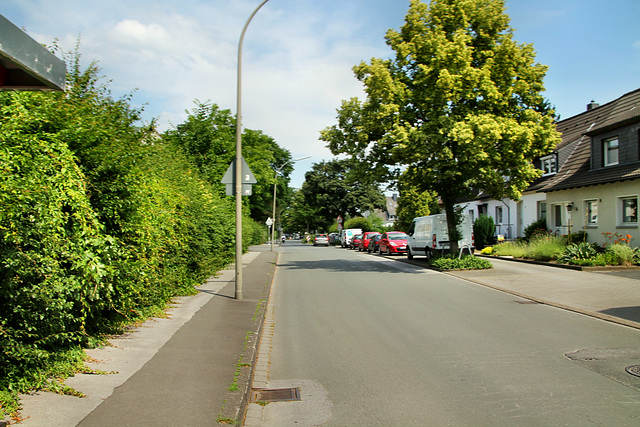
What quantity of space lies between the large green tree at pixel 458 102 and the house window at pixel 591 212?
7.46 meters

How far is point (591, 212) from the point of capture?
24.3 meters

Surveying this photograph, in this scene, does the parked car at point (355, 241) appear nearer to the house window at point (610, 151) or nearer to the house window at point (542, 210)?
the house window at point (542, 210)

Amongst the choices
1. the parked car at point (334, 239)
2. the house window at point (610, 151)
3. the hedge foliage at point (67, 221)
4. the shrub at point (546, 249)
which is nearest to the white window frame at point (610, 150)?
the house window at point (610, 151)

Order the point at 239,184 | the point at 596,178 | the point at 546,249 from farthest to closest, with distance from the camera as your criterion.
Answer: the point at 596,178 < the point at 546,249 < the point at 239,184

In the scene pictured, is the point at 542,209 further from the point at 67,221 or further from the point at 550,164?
the point at 67,221

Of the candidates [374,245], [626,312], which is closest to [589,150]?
[374,245]

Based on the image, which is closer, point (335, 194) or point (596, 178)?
point (596, 178)

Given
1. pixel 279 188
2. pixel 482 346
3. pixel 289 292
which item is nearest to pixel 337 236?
pixel 279 188

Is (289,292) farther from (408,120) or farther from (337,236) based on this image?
(337,236)

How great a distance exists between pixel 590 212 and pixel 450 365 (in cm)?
2192

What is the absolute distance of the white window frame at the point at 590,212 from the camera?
78.6ft

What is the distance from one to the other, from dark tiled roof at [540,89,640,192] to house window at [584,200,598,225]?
128cm

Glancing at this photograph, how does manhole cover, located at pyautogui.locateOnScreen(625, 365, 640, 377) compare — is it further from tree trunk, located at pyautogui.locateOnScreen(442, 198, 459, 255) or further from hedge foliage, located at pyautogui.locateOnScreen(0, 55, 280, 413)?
tree trunk, located at pyautogui.locateOnScreen(442, 198, 459, 255)

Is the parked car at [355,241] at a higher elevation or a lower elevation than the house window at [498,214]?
lower
